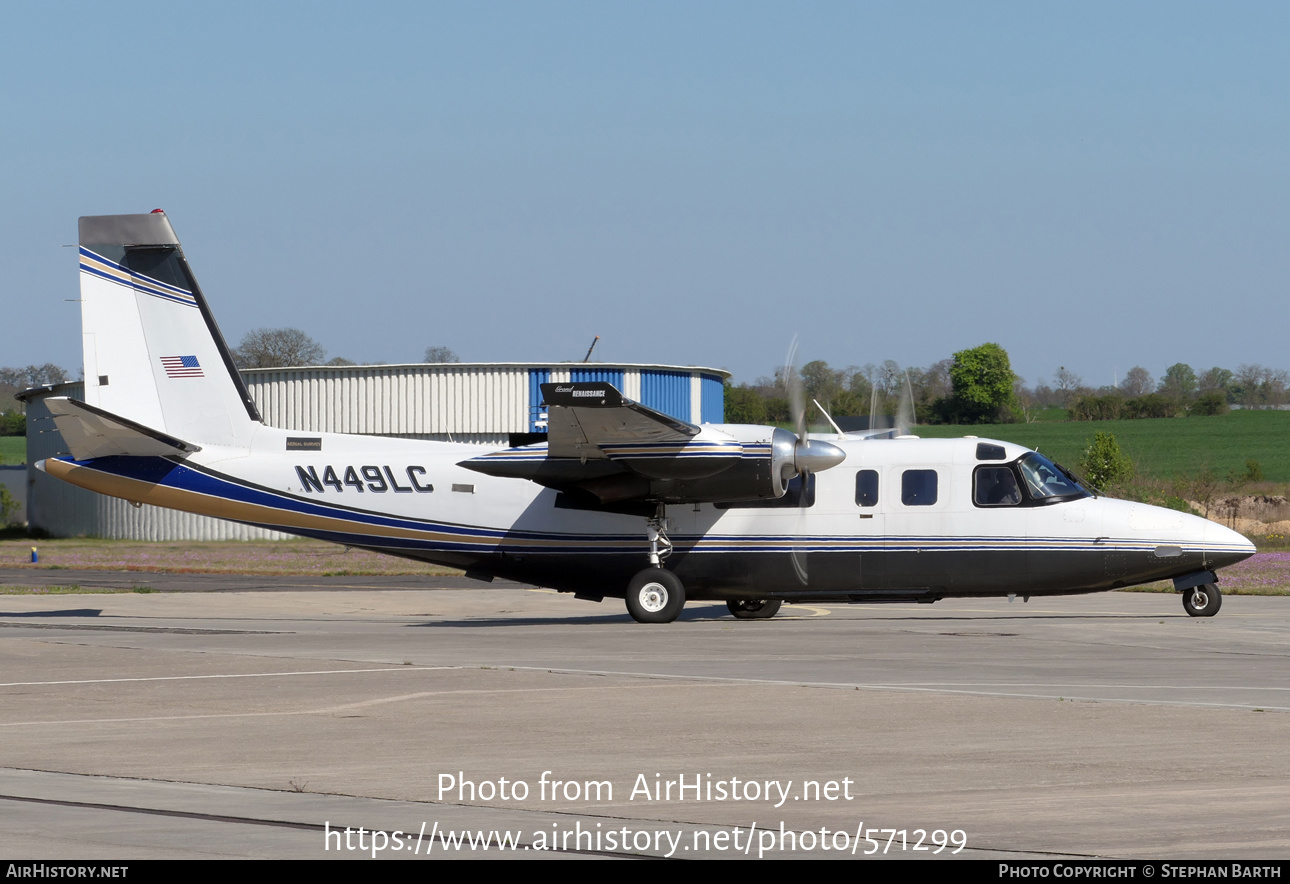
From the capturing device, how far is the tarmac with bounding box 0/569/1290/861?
6.37 meters

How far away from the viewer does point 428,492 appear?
2142cm

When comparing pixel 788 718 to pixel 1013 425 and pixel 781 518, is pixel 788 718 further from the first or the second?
pixel 1013 425

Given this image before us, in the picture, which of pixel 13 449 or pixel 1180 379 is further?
pixel 1180 379

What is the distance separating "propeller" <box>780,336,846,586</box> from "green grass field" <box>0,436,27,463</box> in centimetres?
8338

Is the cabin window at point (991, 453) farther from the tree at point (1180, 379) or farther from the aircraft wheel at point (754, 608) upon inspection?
the tree at point (1180, 379)

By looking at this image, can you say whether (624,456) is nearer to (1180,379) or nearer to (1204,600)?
(1204,600)

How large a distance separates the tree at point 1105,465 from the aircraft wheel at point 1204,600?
35.3 meters

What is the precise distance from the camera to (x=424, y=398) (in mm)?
51844

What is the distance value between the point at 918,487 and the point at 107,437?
12682 millimetres

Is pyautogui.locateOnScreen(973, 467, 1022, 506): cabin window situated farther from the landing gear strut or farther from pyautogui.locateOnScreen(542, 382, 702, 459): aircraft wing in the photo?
the landing gear strut

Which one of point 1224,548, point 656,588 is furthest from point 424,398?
point 1224,548

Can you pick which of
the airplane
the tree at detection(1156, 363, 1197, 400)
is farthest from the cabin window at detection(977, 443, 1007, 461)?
the tree at detection(1156, 363, 1197, 400)

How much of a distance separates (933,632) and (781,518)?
3149 mm

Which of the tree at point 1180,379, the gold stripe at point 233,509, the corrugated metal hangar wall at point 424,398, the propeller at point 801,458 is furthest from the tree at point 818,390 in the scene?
the tree at point 1180,379
